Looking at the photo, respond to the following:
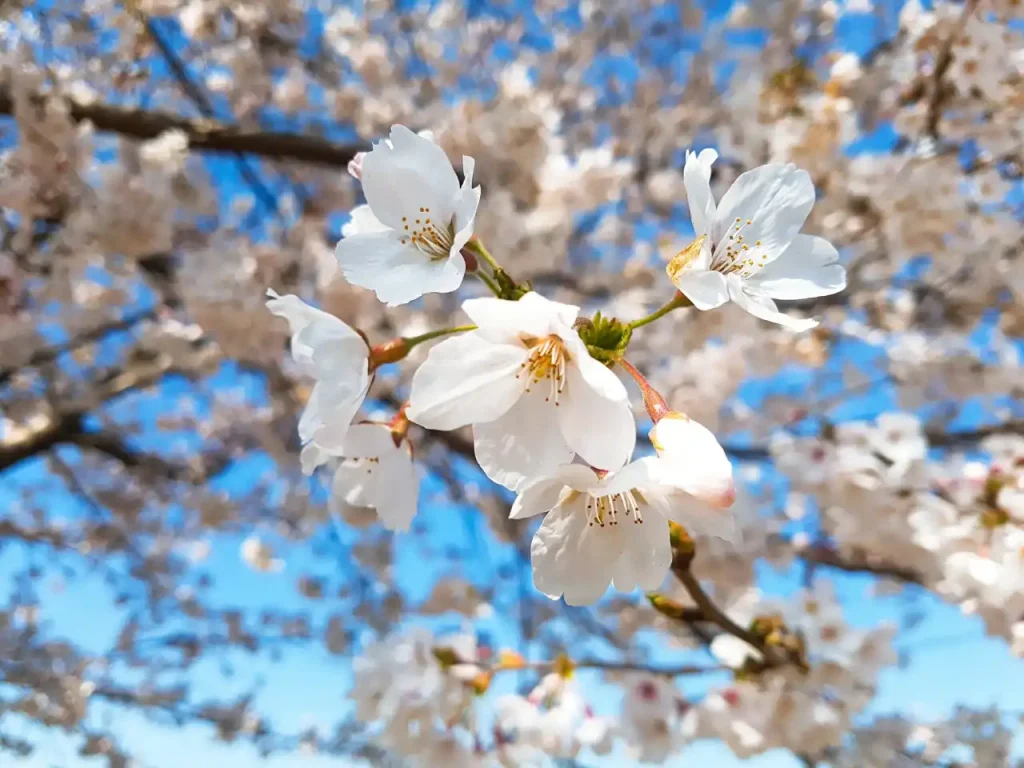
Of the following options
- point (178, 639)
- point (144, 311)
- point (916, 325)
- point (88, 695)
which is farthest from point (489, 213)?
point (178, 639)

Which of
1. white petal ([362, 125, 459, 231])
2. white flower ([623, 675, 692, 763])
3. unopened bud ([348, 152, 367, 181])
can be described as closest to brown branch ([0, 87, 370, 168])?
unopened bud ([348, 152, 367, 181])

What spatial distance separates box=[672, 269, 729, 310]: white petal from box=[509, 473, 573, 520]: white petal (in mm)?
230

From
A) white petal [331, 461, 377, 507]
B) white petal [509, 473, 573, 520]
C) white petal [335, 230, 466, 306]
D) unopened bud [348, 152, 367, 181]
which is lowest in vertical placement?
white petal [331, 461, 377, 507]

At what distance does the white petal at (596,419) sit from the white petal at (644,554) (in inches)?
5.4

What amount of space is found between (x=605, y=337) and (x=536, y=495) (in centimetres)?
18

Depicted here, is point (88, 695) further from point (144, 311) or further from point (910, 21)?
point (910, 21)

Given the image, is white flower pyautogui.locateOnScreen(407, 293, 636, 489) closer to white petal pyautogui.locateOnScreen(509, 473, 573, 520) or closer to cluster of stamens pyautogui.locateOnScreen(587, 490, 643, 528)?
white petal pyautogui.locateOnScreen(509, 473, 573, 520)

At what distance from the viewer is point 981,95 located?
237 cm

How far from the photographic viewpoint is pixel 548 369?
0.70 metres

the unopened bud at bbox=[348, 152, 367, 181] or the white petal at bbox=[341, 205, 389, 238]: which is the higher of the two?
the unopened bud at bbox=[348, 152, 367, 181]

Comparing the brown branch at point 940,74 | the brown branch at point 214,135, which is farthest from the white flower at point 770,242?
the brown branch at point 940,74

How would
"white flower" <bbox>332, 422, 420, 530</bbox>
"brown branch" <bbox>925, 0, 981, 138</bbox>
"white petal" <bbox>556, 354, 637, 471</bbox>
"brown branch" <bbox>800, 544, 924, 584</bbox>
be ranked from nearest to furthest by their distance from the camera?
"white petal" <bbox>556, 354, 637, 471</bbox>
"white flower" <bbox>332, 422, 420, 530</bbox>
"brown branch" <bbox>800, 544, 924, 584</bbox>
"brown branch" <bbox>925, 0, 981, 138</bbox>

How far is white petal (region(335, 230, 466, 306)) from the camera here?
69cm

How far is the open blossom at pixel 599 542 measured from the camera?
721mm
